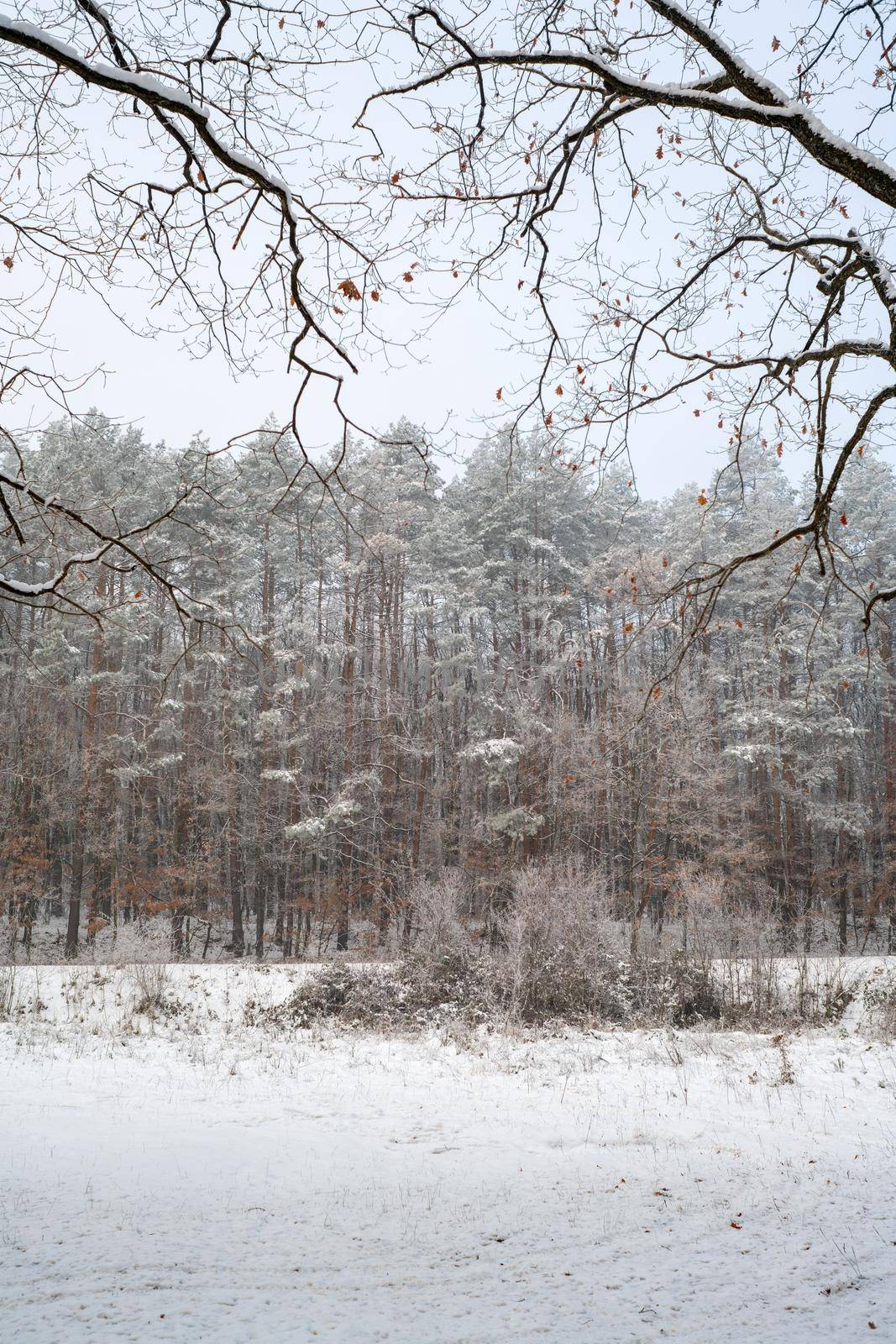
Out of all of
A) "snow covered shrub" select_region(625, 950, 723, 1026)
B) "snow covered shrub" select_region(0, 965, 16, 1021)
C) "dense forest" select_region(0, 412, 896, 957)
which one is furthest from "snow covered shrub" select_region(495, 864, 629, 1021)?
"snow covered shrub" select_region(0, 965, 16, 1021)

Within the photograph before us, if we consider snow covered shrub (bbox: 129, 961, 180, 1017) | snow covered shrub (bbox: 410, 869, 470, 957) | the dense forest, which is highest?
the dense forest

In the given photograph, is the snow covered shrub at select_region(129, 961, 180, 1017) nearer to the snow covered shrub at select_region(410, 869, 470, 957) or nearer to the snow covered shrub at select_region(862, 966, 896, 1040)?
the snow covered shrub at select_region(410, 869, 470, 957)

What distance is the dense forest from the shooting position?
19.8 meters

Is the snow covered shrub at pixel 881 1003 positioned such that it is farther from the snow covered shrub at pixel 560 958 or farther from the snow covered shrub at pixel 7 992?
the snow covered shrub at pixel 7 992

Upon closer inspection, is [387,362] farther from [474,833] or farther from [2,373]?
[474,833]

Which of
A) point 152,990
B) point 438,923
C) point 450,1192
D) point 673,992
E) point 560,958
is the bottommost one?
point 152,990

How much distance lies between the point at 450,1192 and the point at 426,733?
18.2 meters

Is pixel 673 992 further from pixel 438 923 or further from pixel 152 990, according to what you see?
pixel 152 990

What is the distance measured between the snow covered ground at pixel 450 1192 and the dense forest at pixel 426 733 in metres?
7.87

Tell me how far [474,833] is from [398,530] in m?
8.22

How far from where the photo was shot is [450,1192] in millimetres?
5609

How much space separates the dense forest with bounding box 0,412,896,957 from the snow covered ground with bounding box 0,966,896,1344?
7873 mm

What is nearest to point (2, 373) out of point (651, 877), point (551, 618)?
point (651, 877)

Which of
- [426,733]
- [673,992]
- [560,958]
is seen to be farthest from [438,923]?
[426,733]
